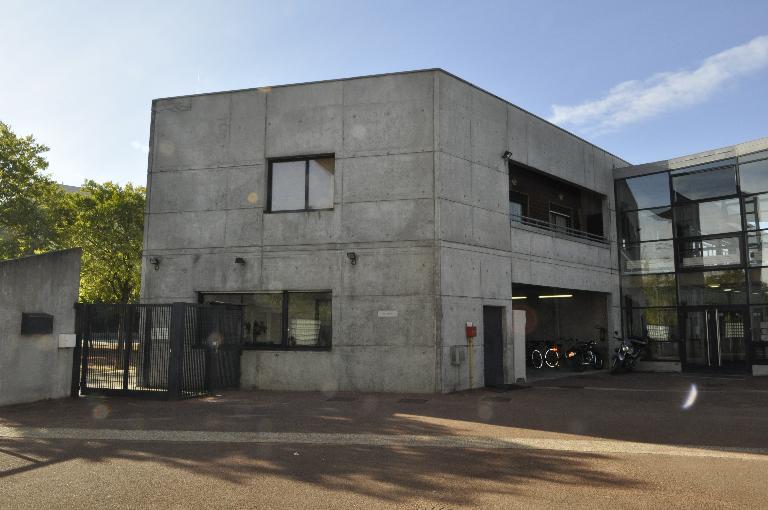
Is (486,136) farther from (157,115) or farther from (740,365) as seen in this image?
(740,365)

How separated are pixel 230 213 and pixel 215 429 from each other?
814 cm

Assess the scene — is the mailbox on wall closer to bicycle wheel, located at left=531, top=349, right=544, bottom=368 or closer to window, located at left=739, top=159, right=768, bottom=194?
bicycle wheel, located at left=531, top=349, right=544, bottom=368

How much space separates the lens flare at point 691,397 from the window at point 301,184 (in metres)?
9.50

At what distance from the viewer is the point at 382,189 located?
15.6 meters

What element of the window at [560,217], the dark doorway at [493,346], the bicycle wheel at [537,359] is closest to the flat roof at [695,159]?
the window at [560,217]

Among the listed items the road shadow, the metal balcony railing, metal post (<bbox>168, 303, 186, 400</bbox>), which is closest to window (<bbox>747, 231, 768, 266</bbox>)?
the metal balcony railing

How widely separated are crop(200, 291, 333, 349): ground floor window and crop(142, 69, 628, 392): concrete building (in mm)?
37

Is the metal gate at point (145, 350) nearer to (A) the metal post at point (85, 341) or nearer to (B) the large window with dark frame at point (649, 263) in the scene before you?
(A) the metal post at point (85, 341)

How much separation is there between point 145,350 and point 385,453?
7967mm

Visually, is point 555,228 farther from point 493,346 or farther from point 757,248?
point 493,346

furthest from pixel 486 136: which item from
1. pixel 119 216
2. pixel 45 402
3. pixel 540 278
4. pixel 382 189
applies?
pixel 119 216

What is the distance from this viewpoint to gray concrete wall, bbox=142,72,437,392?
594 inches

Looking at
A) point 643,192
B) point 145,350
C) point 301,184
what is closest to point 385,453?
point 145,350

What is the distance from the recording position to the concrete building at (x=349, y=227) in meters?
15.1
